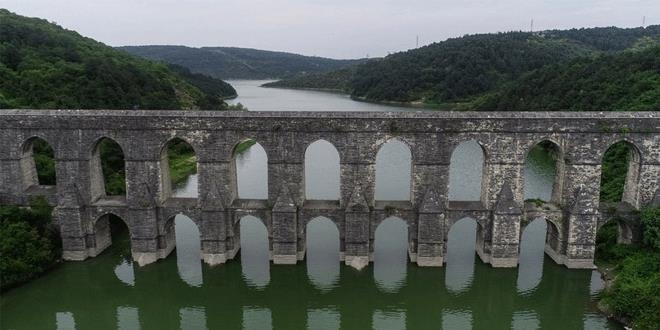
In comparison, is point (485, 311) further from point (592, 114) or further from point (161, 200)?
point (161, 200)

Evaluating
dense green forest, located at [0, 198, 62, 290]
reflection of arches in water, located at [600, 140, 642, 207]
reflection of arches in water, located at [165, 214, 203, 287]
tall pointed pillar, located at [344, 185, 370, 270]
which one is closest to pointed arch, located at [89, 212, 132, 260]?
dense green forest, located at [0, 198, 62, 290]

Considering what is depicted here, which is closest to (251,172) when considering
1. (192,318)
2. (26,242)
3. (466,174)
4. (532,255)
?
(466,174)

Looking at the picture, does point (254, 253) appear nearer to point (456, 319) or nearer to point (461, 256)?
point (461, 256)

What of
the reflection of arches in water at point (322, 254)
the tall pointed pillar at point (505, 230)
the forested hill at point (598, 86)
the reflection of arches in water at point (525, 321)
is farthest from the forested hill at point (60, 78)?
the forested hill at point (598, 86)

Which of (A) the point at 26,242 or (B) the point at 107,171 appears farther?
(B) the point at 107,171

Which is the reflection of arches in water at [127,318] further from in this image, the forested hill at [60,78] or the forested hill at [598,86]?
the forested hill at [598,86]

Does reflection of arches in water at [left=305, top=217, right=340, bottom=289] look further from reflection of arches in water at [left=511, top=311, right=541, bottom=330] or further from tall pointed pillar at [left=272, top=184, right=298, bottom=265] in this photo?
reflection of arches in water at [left=511, top=311, right=541, bottom=330]

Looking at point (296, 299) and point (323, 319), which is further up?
point (296, 299)
